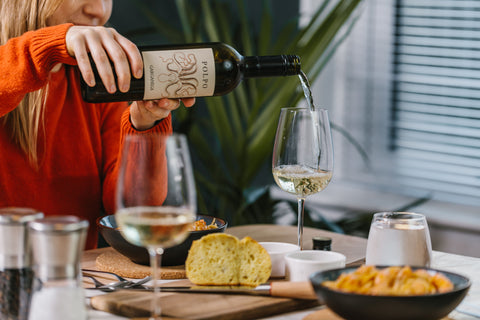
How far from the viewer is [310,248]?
1358 mm

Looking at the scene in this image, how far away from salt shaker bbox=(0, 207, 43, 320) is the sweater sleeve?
352 mm

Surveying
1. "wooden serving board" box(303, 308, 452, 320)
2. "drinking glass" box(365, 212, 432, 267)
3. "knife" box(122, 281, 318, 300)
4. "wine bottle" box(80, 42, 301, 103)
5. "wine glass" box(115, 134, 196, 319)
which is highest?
"wine bottle" box(80, 42, 301, 103)

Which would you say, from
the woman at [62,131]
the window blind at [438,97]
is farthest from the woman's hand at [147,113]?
the window blind at [438,97]

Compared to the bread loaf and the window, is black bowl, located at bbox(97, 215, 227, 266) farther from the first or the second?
the window

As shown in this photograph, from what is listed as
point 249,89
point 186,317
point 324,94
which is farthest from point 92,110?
point 324,94

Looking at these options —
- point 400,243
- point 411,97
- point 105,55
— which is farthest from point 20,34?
point 411,97

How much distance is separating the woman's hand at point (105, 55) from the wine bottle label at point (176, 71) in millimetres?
21

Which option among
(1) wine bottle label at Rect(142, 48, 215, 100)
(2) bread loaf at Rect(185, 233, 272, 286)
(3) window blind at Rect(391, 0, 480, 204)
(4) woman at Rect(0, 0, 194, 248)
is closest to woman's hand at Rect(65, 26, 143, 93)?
(1) wine bottle label at Rect(142, 48, 215, 100)

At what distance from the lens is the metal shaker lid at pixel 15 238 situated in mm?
801

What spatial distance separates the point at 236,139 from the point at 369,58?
82 centimetres

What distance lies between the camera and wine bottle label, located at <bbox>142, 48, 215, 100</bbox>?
1.06 m

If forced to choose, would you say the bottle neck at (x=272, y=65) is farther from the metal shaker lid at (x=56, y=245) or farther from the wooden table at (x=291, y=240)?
the metal shaker lid at (x=56, y=245)

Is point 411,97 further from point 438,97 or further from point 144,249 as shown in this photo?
point 144,249

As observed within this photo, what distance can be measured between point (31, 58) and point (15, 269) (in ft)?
1.42
